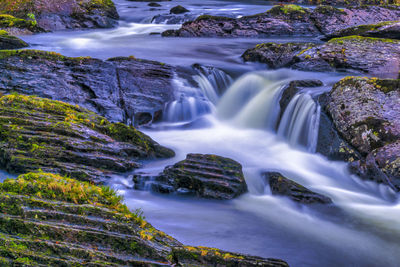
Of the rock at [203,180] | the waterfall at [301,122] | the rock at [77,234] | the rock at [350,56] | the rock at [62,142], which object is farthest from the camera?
the rock at [350,56]

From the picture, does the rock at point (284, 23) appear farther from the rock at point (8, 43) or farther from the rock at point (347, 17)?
the rock at point (8, 43)

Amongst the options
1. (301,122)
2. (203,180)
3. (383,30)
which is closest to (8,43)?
(203,180)

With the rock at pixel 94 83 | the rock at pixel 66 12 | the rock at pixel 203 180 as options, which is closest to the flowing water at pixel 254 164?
the rock at pixel 203 180

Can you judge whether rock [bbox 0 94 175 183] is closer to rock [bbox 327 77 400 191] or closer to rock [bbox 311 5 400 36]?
rock [bbox 327 77 400 191]

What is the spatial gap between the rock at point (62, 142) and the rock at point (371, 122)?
157 inches

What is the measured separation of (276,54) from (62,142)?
8132 millimetres

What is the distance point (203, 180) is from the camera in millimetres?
5844

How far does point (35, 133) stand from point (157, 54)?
811cm

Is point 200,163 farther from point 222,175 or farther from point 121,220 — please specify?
point 121,220

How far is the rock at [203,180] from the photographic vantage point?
5.80 metres

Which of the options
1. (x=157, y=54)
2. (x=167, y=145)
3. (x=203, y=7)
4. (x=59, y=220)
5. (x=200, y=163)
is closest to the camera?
(x=59, y=220)

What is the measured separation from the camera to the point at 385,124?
6.76 metres

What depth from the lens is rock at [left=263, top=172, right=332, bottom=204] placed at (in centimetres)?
583

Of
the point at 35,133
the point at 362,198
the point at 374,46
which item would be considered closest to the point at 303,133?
the point at 362,198
